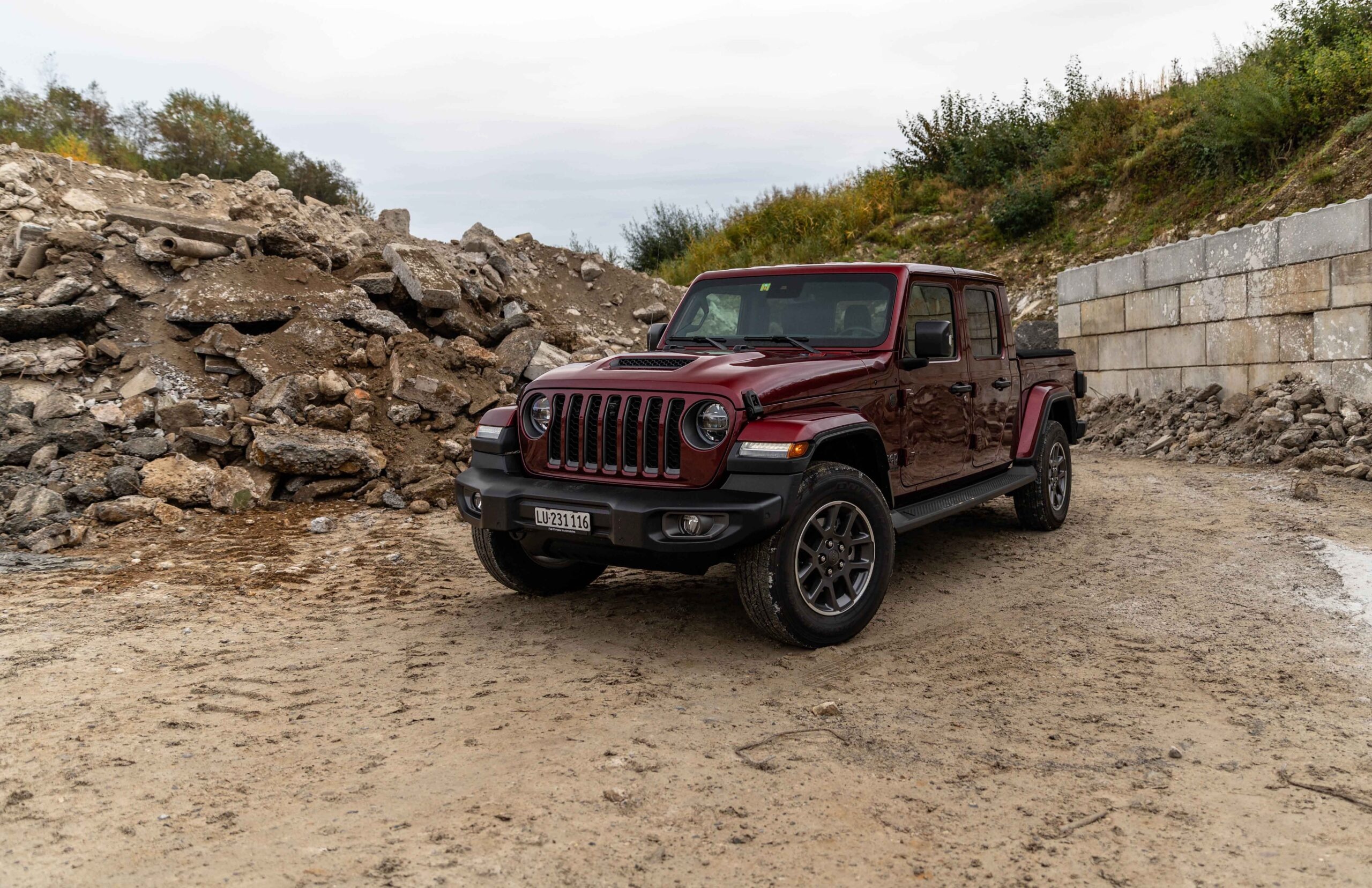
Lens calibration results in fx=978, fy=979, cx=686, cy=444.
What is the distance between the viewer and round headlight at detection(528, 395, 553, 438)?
16.6ft

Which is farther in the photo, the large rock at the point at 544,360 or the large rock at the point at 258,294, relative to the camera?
the large rock at the point at 544,360

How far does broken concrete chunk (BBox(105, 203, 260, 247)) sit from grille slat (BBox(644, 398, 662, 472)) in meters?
8.21

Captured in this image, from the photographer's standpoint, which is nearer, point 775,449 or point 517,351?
point 775,449

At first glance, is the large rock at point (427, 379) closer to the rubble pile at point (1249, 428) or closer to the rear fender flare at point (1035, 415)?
the rear fender flare at point (1035, 415)

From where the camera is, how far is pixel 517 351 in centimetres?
1097

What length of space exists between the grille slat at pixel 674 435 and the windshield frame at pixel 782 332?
1066mm

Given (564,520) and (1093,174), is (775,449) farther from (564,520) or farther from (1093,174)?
(1093,174)

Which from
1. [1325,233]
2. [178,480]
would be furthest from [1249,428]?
[178,480]

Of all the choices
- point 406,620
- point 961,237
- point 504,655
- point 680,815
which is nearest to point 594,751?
point 680,815

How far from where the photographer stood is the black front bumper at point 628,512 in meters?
4.29

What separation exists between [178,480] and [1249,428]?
10379 mm

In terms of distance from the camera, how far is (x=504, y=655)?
475 centimetres

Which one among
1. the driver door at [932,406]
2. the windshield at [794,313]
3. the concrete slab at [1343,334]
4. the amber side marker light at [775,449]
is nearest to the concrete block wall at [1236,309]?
the concrete slab at [1343,334]

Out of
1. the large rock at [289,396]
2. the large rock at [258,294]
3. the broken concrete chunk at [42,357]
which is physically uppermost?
the large rock at [258,294]
